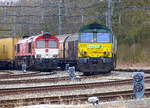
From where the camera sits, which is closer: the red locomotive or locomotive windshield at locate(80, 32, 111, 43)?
locomotive windshield at locate(80, 32, 111, 43)

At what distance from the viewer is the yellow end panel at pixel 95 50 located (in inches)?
947

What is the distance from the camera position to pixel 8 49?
39156mm

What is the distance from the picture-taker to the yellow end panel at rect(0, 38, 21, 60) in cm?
3838

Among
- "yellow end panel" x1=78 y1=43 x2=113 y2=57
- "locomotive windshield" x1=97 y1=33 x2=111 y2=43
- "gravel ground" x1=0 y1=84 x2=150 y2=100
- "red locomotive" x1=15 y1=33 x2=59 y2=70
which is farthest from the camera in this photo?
"red locomotive" x1=15 y1=33 x2=59 y2=70

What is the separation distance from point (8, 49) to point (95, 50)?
54.5ft

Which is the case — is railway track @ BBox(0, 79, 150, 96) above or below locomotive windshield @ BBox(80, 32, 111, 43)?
below

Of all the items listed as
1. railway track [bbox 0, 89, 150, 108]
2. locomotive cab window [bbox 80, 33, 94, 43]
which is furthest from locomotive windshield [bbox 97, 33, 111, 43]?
railway track [bbox 0, 89, 150, 108]

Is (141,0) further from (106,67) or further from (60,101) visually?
(60,101)

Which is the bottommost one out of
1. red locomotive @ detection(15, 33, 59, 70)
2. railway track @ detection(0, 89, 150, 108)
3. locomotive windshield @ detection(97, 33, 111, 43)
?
railway track @ detection(0, 89, 150, 108)

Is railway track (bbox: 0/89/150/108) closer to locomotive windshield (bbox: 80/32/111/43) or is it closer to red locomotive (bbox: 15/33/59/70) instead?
locomotive windshield (bbox: 80/32/111/43)

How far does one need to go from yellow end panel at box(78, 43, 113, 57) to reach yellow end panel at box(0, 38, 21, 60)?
1518 centimetres

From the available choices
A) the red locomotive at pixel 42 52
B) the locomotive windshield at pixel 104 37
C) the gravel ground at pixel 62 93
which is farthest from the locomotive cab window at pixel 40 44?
the gravel ground at pixel 62 93

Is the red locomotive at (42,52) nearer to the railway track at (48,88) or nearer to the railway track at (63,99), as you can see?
the railway track at (48,88)

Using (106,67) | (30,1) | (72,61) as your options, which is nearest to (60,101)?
(106,67)
